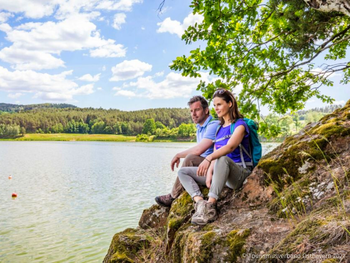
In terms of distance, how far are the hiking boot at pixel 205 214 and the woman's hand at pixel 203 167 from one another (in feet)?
1.35

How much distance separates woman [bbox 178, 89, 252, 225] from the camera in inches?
141

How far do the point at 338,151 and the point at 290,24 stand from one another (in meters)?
4.93

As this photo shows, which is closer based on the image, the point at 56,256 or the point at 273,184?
the point at 273,184

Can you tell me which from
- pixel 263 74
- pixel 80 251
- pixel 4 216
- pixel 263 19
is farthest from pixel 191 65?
pixel 4 216

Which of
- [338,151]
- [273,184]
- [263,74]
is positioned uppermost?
[263,74]

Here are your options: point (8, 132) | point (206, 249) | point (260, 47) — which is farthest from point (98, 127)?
point (206, 249)

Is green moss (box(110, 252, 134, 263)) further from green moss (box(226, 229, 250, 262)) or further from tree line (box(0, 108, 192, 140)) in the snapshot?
tree line (box(0, 108, 192, 140))

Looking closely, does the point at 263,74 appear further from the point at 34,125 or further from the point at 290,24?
the point at 34,125

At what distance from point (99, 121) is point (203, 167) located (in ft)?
613

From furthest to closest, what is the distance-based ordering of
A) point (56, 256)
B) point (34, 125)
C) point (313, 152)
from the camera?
point (34, 125), point (56, 256), point (313, 152)

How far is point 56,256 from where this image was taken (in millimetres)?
8031

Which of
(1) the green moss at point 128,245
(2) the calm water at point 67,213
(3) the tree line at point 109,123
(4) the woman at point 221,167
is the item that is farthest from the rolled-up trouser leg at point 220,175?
(3) the tree line at point 109,123

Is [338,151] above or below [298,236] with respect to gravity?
above

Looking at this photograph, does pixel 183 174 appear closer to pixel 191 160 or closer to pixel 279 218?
pixel 191 160
